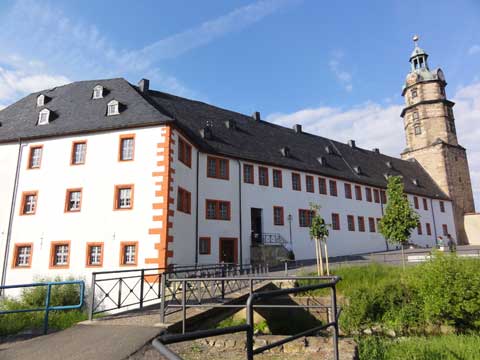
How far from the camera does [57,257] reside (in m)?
16.5

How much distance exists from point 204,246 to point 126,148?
22.8 ft

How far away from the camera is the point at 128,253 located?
624 inches

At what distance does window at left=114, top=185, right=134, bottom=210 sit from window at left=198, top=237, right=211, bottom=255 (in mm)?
4779

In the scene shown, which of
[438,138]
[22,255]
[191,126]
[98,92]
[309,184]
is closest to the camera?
[22,255]

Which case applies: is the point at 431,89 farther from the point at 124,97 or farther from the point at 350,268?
the point at 124,97

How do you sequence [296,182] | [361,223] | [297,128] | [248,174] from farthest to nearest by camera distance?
1. [297,128]
2. [361,223]
3. [296,182]
4. [248,174]

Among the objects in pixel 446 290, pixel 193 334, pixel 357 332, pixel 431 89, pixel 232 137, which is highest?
pixel 431 89

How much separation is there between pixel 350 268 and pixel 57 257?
14.4 meters

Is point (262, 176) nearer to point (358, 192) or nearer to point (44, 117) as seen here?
point (358, 192)

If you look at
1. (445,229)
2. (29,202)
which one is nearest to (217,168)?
(29,202)

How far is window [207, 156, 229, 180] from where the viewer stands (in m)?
21.1

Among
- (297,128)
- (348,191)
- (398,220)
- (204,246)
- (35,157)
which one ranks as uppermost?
(297,128)

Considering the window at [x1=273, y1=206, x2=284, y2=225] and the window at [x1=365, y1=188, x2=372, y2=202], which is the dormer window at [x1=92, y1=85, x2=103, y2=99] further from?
the window at [x1=365, y1=188, x2=372, y2=202]

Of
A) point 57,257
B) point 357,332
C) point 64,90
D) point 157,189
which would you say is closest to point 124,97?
point 64,90
